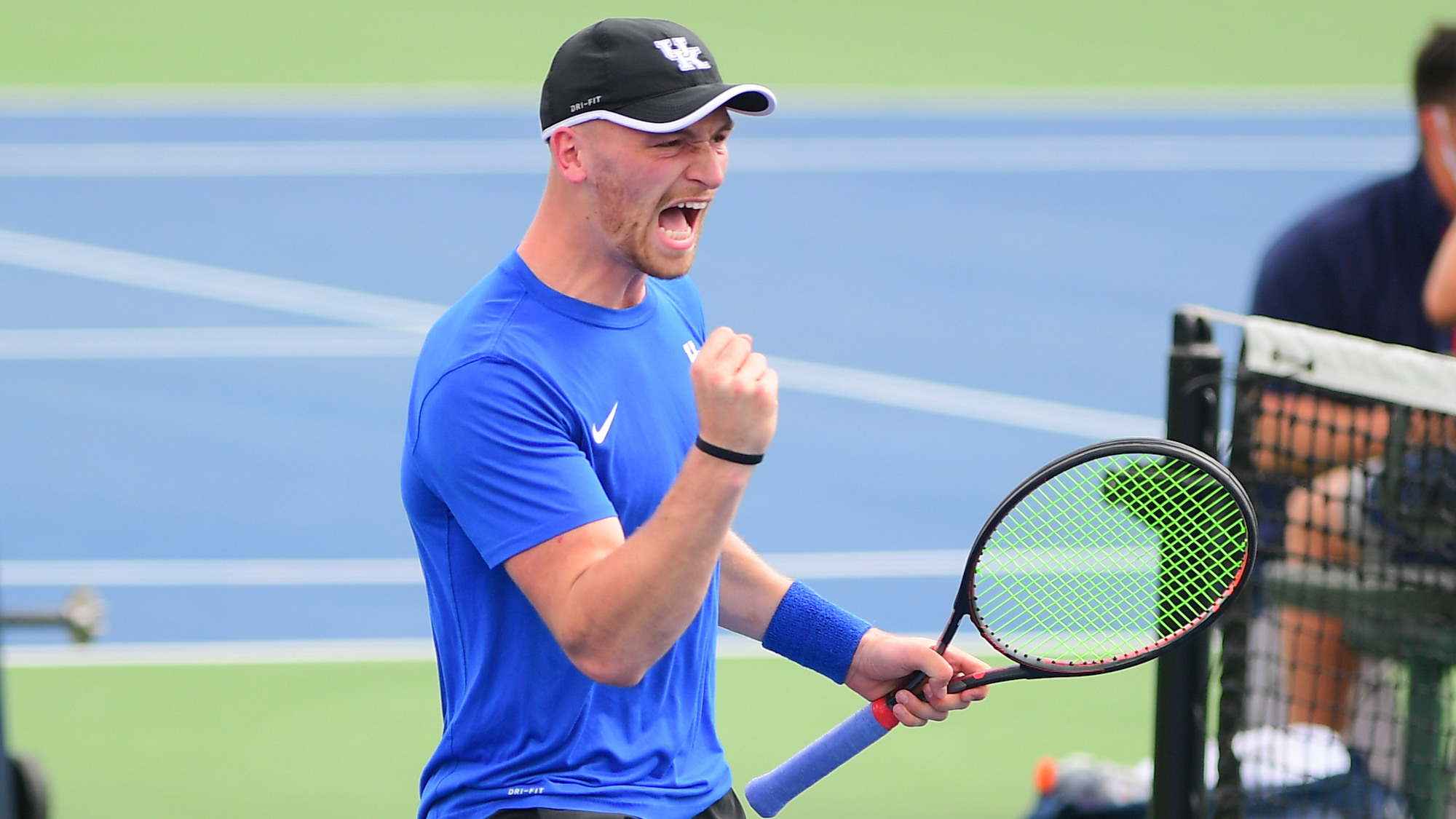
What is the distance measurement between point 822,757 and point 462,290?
7574mm

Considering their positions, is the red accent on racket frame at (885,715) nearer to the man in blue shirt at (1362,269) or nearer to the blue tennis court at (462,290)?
the man in blue shirt at (1362,269)

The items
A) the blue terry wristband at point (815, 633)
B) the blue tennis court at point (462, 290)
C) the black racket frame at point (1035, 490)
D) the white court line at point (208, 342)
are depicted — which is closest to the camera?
the black racket frame at point (1035, 490)

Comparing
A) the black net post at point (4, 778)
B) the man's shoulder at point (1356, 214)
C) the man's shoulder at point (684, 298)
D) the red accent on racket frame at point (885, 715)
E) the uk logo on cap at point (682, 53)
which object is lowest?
the black net post at point (4, 778)

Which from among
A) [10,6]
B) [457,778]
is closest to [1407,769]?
[457,778]

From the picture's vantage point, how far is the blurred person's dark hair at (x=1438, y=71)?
15.9ft

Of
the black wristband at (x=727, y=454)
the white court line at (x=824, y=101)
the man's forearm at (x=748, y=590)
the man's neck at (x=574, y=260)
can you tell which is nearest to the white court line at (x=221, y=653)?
the man's forearm at (x=748, y=590)

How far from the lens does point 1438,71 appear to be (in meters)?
4.86

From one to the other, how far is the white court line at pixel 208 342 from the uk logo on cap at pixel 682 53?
270 inches

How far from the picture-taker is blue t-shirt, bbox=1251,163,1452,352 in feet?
Result: 16.1

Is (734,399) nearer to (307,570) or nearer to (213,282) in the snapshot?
(307,570)

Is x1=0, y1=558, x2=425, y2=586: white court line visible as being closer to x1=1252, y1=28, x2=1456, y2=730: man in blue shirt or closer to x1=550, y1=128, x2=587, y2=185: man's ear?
x1=1252, y1=28, x2=1456, y2=730: man in blue shirt

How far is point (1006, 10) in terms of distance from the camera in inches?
679

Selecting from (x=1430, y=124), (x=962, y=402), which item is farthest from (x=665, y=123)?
(x=962, y=402)

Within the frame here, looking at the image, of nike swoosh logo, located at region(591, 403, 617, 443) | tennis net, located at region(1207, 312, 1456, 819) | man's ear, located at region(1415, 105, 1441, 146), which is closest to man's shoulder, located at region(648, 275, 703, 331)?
nike swoosh logo, located at region(591, 403, 617, 443)
